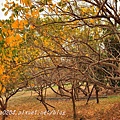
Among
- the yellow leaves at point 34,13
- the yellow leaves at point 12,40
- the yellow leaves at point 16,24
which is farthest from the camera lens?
the yellow leaves at point 34,13

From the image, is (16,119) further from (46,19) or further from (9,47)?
(9,47)

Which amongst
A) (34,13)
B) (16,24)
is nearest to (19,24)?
(16,24)

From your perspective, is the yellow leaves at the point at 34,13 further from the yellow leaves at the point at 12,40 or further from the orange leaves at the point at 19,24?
the yellow leaves at the point at 12,40

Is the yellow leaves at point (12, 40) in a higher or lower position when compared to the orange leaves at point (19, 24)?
lower

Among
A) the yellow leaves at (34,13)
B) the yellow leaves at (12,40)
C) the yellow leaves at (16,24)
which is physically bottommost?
the yellow leaves at (12,40)

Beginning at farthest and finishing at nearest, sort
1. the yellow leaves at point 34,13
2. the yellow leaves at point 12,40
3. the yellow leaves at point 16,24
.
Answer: the yellow leaves at point 34,13 < the yellow leaves at point 16,24 < the yellow leaves at point 12,40

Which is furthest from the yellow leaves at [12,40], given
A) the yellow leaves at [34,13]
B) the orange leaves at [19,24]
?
the yellow leaves at [34,13]

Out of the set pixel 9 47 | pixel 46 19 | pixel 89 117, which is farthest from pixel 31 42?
pixel 89 117

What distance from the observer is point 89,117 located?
10.9m

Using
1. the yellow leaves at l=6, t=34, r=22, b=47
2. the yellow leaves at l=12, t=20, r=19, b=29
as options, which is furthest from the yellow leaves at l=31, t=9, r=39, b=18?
the yellow leaves at l=6, t=34, r=22, b=47

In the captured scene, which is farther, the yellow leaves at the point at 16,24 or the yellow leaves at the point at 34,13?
the yellow leaves at the point at 34,13

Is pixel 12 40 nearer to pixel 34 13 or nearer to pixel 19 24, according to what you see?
pixel 19 24

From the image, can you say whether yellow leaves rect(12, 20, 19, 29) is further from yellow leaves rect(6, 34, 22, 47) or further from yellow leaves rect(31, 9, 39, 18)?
yellow leaves rect(31, 9, 39, 18)

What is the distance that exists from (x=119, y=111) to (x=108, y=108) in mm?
930
